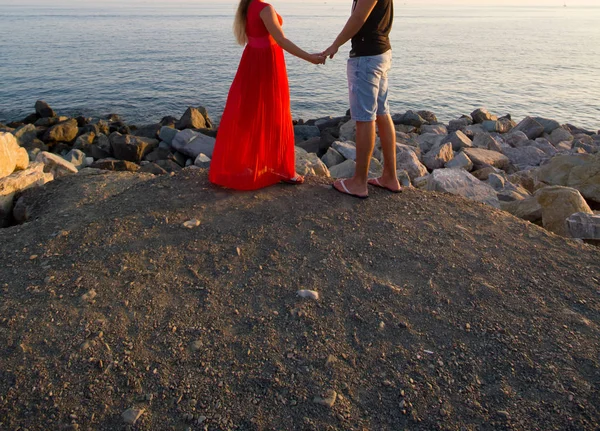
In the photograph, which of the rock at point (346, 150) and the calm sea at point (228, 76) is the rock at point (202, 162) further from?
the calm sea at point (228, 76)

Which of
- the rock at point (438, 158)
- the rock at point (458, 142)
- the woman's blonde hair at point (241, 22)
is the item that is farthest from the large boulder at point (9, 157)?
the rock at point (458, 142)

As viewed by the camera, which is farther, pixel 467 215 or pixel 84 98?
pixel 84 98

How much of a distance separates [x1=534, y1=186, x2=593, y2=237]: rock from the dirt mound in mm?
834

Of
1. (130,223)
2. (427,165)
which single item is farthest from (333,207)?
(427,165)

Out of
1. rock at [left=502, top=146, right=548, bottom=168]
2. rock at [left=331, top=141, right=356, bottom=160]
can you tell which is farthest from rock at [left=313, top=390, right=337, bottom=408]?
rock at [left=502, top=146, right=548, bottom=168]

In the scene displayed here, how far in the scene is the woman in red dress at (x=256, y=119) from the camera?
4609 mm

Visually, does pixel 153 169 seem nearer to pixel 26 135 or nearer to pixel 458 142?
pixel 26 135

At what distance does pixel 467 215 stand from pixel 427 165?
4.55 meters

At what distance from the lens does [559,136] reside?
39.4 feet

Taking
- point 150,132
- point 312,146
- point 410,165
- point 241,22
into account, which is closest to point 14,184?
point 241,22

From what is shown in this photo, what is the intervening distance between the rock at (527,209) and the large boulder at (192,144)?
5.51 meters

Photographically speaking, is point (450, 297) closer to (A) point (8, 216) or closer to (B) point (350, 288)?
(B) point (350, 288)

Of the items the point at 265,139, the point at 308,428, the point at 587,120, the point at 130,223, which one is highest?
the point at 265,139

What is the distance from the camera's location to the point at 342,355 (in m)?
2.92
